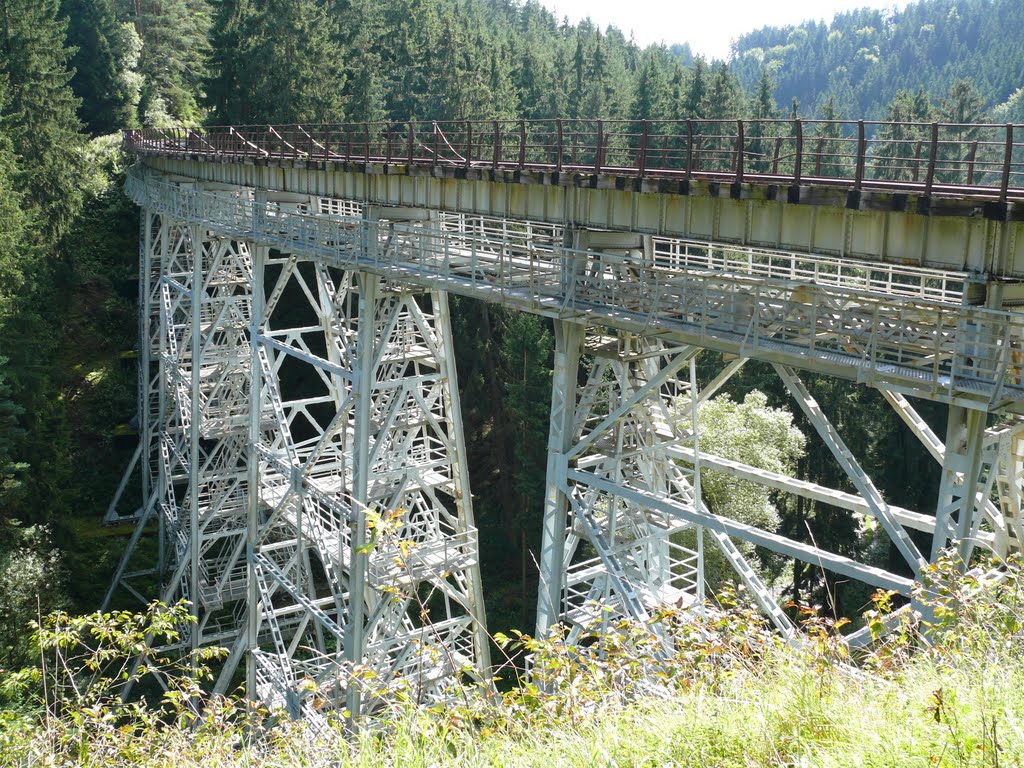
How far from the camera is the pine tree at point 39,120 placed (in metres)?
31.7

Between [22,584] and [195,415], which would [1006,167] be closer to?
[195,415]

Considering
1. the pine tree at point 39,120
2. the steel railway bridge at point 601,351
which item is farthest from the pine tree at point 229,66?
the steel railway bridge at point 601,351

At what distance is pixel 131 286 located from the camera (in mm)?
38156

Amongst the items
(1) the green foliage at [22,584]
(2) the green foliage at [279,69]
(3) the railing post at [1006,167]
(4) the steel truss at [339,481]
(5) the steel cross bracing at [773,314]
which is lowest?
(1) the green foliage at [22,584]

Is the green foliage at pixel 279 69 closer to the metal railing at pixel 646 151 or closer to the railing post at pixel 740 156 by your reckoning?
the metal railing at pixel 646 151

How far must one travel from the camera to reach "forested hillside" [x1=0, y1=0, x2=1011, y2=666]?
23844mm

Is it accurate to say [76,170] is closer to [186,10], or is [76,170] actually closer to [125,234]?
[125,234]

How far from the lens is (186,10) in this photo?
68375mm

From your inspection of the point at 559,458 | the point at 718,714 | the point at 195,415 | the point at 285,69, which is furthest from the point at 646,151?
the point at 285,69

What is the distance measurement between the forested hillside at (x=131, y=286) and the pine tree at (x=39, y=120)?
0.08 m

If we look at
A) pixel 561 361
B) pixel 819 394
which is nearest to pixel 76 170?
pixel 819 394

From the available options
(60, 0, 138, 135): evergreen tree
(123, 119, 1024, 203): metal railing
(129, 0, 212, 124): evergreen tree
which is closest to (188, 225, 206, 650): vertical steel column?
(123, 119, 1024, 203): metal railing

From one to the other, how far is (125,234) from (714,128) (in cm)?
2800

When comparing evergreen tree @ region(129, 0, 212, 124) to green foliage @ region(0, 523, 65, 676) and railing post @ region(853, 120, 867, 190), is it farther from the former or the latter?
railing post @ region(853, 120, 867, 190)
